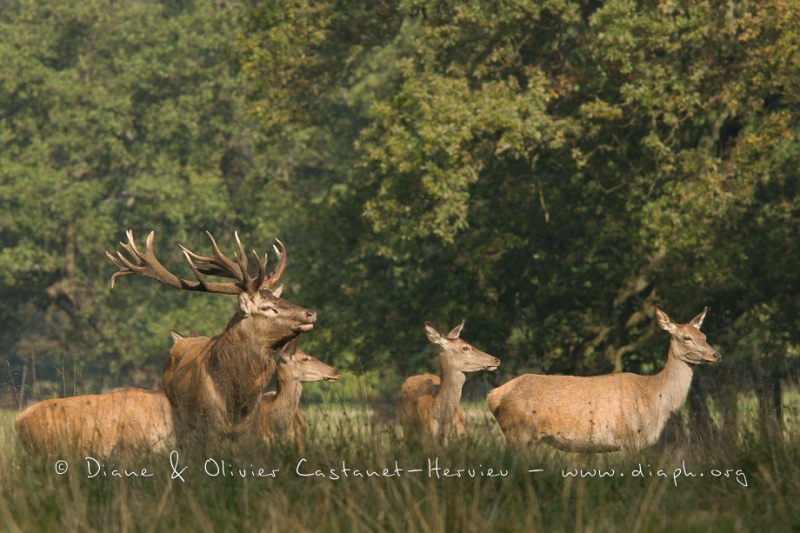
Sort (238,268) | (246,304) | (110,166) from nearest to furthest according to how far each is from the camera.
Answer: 1. (246,304)
2. (238,268)
3. (110,166)

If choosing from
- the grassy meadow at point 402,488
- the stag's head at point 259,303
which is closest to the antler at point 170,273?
the stag's head at point 259,303

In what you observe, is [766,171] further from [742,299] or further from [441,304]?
[441,304]

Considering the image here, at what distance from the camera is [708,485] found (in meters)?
6.49

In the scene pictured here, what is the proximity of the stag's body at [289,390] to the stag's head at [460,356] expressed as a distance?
913mm

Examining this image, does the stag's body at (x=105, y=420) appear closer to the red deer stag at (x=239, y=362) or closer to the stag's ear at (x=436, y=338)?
the red deer stag at (x=239, y=362)

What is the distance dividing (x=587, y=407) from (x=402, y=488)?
13.3 ft

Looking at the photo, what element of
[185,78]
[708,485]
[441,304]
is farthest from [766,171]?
[185,78]

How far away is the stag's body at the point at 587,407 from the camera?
980 centimetres

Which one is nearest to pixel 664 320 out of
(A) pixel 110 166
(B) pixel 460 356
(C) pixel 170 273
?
(B) pixel 460 356

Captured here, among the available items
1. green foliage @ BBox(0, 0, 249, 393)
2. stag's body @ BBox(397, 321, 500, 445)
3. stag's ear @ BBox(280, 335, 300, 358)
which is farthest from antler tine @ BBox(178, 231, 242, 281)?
green foliage @ BBox(0, 0, 249, 393)

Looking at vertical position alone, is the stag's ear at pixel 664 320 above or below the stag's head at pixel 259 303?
below

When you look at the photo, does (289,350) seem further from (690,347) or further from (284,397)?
(690,347)

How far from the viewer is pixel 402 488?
611 cm

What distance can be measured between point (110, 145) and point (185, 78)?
2.32 m
